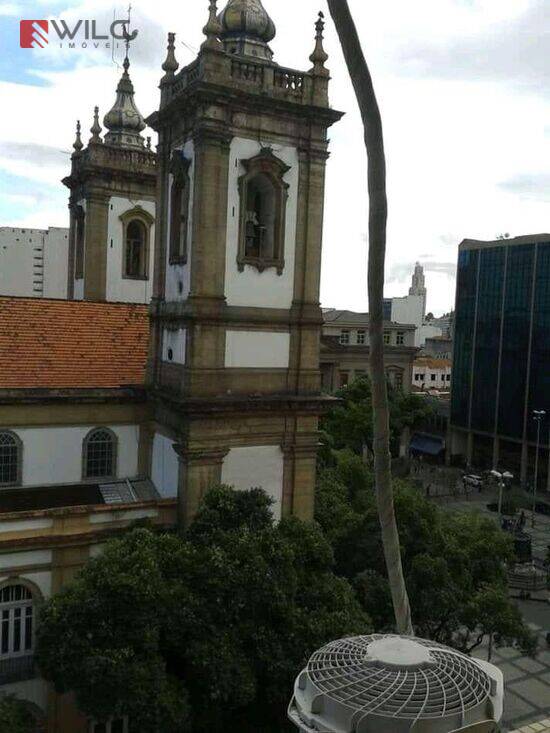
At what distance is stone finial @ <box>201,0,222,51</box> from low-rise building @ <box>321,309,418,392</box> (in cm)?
4305

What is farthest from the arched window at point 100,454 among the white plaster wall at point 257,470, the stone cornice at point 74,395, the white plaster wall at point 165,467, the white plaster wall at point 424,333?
the white plaster wall at point 424,333

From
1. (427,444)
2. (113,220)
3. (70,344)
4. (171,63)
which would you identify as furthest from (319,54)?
(427,444)

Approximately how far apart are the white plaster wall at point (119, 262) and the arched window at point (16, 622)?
1518cm

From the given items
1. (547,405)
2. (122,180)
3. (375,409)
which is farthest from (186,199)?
(547,405)

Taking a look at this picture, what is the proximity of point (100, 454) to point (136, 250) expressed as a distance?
12.4 meters

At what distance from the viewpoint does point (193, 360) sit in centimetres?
2009

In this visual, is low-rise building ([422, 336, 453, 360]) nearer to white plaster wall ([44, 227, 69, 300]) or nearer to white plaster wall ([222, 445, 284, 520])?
white plaster wall ([44, 227, 69, 300])

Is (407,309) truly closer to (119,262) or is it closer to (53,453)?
(119,262)

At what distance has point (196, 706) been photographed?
15641mm

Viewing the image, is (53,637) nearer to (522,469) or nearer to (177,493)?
(177,493)

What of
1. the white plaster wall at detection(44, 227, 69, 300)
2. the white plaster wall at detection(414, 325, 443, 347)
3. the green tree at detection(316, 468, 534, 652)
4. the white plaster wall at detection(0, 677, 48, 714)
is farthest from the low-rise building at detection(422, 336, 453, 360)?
the white plaster wall at detection(0, 677, 48, 714)

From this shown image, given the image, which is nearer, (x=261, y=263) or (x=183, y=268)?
(x=261, y=263)

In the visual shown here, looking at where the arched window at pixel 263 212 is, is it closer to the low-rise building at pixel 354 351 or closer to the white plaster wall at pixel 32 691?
the white plaster wall at pixel 32 691

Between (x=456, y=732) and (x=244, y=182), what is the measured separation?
57.6ft
